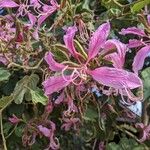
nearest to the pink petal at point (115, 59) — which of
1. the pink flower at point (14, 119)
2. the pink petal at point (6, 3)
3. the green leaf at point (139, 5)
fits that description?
the green leaf at point (139, 5)

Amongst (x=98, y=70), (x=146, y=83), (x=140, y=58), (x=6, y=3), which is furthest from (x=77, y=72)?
(x=6, y=3)

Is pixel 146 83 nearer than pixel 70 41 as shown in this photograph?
No

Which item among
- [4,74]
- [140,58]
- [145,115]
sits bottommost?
[145,115]

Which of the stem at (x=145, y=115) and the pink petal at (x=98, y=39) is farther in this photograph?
the stem at (x=145, y=115)

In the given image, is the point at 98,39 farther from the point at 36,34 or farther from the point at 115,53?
the point at 36,34

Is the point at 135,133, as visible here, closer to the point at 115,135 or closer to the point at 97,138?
the point at 115,135

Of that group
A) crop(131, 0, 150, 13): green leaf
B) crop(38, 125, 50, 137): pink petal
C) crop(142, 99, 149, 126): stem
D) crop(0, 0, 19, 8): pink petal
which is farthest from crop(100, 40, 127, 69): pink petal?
crop(142, 99, 149, 126): stem

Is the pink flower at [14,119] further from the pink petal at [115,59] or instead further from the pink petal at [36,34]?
the pink petal at [115,59]
